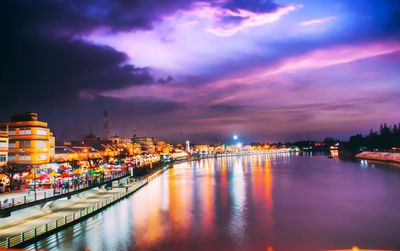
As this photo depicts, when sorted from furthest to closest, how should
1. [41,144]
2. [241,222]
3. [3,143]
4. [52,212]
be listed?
[41,144] < [3,143] < [241,222] < [52,212]

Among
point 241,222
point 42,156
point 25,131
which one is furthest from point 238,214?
point 25,131

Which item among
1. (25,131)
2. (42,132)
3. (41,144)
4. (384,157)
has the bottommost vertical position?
(384,157)

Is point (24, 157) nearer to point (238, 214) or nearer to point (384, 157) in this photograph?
point (238, 214)

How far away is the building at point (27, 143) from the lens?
41438 mm

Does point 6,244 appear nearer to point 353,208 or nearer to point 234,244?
point 234,244

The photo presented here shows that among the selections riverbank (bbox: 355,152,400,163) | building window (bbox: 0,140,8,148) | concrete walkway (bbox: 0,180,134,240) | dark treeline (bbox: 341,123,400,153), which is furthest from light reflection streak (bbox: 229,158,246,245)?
dark treeline (bbox: 341,123,400,153)

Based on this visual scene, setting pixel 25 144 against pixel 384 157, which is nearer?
pixel 25 144

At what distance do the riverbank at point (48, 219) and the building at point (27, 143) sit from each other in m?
12.8

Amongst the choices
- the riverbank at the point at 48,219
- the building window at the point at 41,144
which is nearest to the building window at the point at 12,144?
the building window at the point at 41,144

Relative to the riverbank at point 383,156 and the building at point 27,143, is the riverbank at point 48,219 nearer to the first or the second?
the building at point 27,143

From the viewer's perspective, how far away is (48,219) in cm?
2306

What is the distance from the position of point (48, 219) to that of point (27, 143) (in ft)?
78.2

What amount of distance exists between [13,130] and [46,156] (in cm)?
617

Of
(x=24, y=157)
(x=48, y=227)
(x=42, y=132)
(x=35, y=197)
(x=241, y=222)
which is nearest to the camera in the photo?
(x=35, y=197)
